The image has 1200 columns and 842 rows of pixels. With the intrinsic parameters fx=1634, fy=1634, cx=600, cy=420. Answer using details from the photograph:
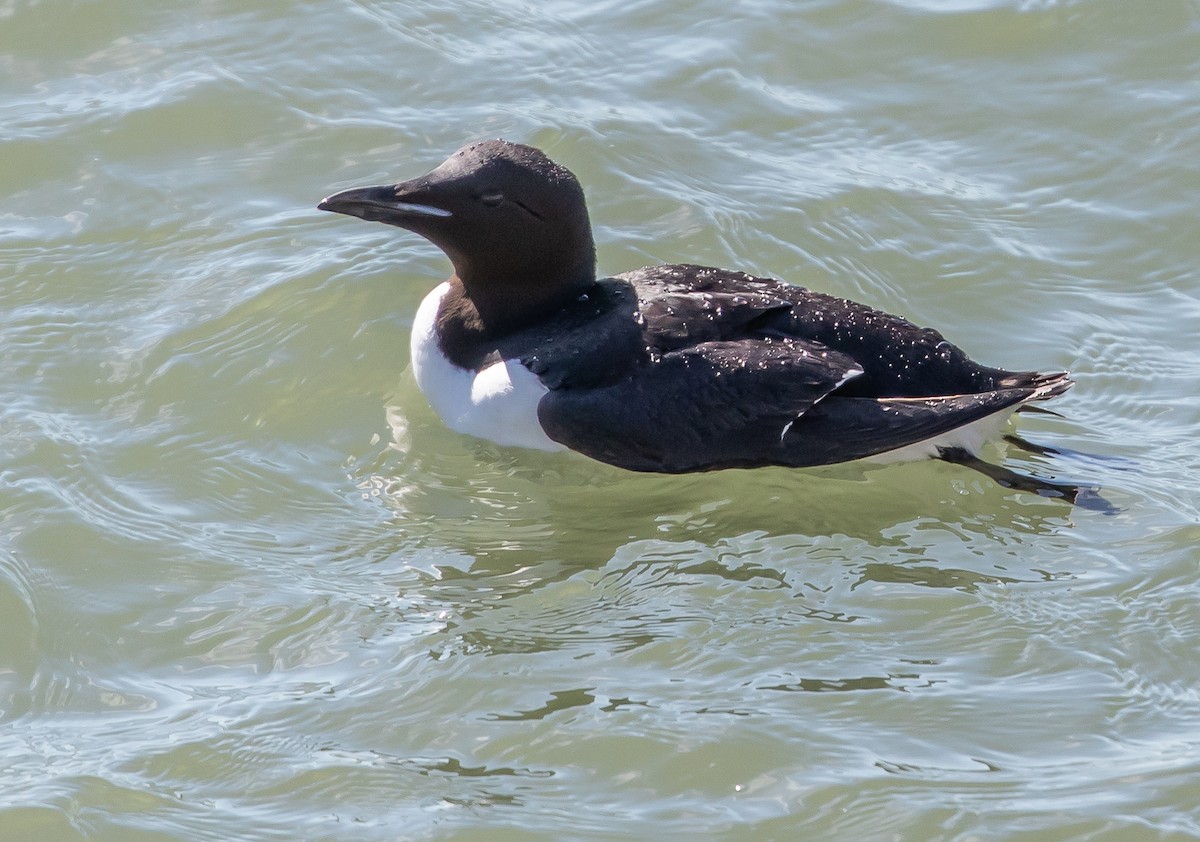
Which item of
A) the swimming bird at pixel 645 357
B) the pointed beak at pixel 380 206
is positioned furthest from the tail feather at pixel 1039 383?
the pointed beak at pixel 380 206

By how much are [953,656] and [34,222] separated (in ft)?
14.2

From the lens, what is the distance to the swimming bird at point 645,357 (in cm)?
537

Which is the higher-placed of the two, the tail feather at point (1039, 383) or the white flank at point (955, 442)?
the tail feather at point (1039, 383)

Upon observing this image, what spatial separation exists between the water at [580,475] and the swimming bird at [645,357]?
0.22m

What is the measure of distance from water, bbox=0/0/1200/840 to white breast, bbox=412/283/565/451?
0.11m

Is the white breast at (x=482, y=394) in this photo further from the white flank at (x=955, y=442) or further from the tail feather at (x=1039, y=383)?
the tail feather at (x=1039, y=383)

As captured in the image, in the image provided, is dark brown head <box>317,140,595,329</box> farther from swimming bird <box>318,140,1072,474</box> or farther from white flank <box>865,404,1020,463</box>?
white flank <box>865,404,1020,463</box>

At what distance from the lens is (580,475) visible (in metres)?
5.70

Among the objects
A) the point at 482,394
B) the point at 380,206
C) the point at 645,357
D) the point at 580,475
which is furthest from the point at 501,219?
the point at 580,475

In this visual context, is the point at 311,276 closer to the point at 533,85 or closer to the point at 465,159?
the point at 465,159

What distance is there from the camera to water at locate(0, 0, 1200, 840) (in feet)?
14.0

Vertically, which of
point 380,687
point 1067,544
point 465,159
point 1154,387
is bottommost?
point 380,687

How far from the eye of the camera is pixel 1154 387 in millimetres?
6086

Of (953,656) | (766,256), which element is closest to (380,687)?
(953,656)
